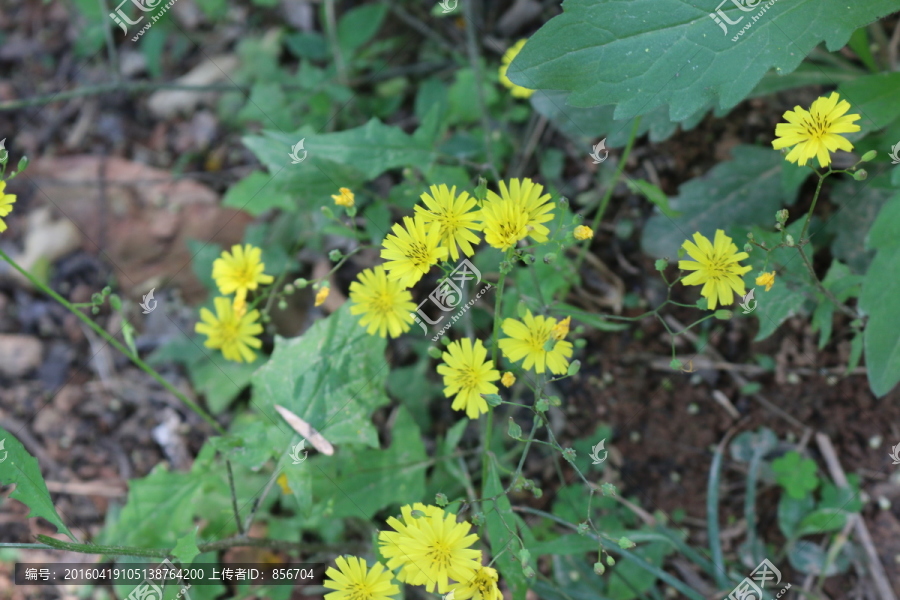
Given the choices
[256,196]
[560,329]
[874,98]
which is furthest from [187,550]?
[874,98]

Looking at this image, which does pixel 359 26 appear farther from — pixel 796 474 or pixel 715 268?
pixel 796 474

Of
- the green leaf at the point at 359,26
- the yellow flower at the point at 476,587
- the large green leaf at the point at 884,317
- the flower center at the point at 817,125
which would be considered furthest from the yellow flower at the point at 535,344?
the green leaf at the point at 359,26

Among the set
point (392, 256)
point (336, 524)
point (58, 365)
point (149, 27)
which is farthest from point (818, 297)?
point (149, 27)

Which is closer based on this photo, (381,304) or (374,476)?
(381,304)

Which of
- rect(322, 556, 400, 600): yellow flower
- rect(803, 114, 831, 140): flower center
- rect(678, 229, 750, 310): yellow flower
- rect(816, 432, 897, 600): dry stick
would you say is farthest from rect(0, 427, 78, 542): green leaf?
rect(816, 432, 897, 600): dry stick

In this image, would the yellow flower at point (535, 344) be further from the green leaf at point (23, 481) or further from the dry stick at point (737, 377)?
the green leaf at point (23, 481)

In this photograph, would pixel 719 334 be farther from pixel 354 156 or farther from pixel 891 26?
pixel 354 156

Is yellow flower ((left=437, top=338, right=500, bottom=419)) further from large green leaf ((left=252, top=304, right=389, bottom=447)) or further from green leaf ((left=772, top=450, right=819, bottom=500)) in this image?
green leaf ((left=772, top=450, right=819, bottom=500))
